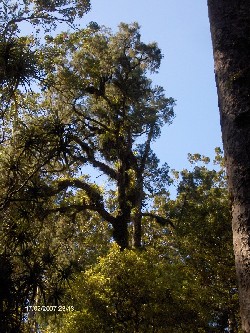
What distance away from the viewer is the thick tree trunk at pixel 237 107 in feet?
7.00

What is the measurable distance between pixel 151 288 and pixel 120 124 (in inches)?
214

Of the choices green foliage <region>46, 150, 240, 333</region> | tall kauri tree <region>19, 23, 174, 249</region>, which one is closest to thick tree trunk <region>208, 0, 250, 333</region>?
green foliage <region>46, 150, 240, 333</region>

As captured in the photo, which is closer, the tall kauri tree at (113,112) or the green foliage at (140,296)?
the green foliage at (140,296)

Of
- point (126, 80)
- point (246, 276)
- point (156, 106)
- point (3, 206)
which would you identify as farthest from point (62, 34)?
point (246, 276)

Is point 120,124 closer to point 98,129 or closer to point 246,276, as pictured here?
point 98,129

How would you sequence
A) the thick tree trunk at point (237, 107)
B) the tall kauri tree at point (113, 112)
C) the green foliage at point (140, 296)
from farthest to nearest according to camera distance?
the tall kauri tree at point (113, 112), the green foliage at point (140, 296), the thick tree trunk at point (237, 107)

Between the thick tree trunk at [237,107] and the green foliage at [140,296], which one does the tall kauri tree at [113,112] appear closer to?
the green foliage at [140,296]

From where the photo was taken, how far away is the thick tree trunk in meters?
2.13

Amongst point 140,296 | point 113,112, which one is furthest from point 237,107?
point 113,112

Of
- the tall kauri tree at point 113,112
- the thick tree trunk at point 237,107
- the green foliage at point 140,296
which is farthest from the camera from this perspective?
the tall kauri tree at point 113,112

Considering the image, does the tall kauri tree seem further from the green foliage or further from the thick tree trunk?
the thick tree trunk

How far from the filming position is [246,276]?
207cm

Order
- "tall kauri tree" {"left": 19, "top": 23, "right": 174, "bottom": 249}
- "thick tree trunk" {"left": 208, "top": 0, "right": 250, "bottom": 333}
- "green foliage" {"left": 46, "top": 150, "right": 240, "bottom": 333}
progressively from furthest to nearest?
1. "tall kauri tree" {"left": 19, "top": 23, "right": 174, "bottom": 249}
2. "green foliage" {"left": 46, "top": 150, "right": 240, "bottom": 333}
3. "thick tree trunk" {"left": 208, "top": 0, "right": 250, "bottom": 333}

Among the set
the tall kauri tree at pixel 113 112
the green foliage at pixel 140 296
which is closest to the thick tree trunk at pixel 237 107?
the green foliage at pixel 140 296
